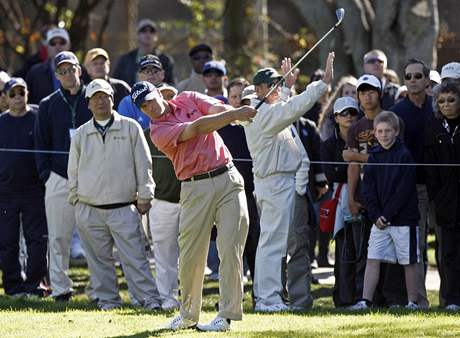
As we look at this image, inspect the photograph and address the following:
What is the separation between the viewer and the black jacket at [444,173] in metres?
13.1

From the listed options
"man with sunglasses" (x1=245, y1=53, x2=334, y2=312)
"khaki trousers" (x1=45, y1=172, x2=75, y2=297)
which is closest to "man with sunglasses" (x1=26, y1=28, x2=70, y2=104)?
"khaki trousers" (x1=45, y1=172, x2=75, y2=297)

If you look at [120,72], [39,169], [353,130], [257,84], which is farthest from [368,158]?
[120,72]

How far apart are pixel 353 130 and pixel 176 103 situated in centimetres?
302

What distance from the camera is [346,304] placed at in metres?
13.9

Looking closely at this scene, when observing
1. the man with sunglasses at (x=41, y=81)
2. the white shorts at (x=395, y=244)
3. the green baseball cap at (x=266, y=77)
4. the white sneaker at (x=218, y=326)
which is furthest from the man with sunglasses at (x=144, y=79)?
the white sneaker at (x=218, y=326)

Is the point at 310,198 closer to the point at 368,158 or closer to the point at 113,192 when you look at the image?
the point at 368,158

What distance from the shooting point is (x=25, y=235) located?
601 inches

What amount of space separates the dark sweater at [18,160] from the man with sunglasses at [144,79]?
1.20m

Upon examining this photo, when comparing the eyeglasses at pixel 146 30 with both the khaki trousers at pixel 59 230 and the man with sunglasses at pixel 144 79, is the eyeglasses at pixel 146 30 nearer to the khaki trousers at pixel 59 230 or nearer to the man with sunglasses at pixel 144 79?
the man with sunglasses at pixel 144 79

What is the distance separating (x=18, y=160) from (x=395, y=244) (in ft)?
15.0

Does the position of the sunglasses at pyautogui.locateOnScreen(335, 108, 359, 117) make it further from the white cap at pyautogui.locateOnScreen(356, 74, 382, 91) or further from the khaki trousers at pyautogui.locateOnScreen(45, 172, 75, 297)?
the khaki trousers at pyautogui.locateOnScreen(45, 172, 75, 297)

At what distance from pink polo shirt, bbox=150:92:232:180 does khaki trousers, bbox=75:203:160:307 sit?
8.22ft

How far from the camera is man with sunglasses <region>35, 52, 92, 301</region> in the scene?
14617mm

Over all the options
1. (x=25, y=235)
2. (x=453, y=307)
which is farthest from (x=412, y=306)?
(x=25, y=235)
